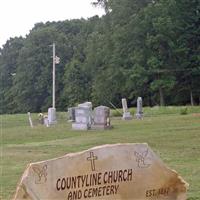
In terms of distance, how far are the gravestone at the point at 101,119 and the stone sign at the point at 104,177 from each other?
2101 centimetres

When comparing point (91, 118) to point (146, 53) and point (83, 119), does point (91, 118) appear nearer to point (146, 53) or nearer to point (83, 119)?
point (83, 119)

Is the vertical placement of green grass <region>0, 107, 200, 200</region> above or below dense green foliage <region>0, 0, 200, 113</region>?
below

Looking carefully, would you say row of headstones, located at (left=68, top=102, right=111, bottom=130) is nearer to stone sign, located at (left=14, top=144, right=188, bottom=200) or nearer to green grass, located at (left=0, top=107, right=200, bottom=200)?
green grass, located at (left=0, top=107, right=200, bottom=200)

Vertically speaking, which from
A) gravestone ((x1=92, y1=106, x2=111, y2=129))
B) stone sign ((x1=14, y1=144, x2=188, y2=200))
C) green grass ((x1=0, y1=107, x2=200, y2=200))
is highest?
gravestone ((x1=92, y1=106, x2=111, y2=129))

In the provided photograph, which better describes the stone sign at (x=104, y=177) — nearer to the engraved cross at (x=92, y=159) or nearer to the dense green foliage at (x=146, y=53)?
the engraved cross at (x=92, y=159)

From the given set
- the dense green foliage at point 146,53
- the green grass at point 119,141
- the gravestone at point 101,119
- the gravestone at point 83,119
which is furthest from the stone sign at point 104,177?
the dense green foliage at point 146,53

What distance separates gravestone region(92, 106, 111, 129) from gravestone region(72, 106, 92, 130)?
265mm

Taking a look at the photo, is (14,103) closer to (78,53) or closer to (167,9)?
(78,53)

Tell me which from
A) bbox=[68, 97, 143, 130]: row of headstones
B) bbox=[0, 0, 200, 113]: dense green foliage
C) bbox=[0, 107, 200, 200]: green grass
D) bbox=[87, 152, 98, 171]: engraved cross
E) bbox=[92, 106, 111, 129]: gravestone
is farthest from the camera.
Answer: bbox=[0, 0, 200, 113]: dense green foliage

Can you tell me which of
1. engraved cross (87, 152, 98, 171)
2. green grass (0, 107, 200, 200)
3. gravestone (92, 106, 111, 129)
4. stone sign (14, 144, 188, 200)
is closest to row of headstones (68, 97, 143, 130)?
gravestone (92, 106, 111, 129)

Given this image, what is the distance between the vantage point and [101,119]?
27.4 m

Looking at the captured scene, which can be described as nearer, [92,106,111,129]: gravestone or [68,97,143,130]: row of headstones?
[92,106,111,129]: gravestone

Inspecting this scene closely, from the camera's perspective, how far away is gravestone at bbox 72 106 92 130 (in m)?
27.6

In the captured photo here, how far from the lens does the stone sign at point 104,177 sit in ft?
17.1
